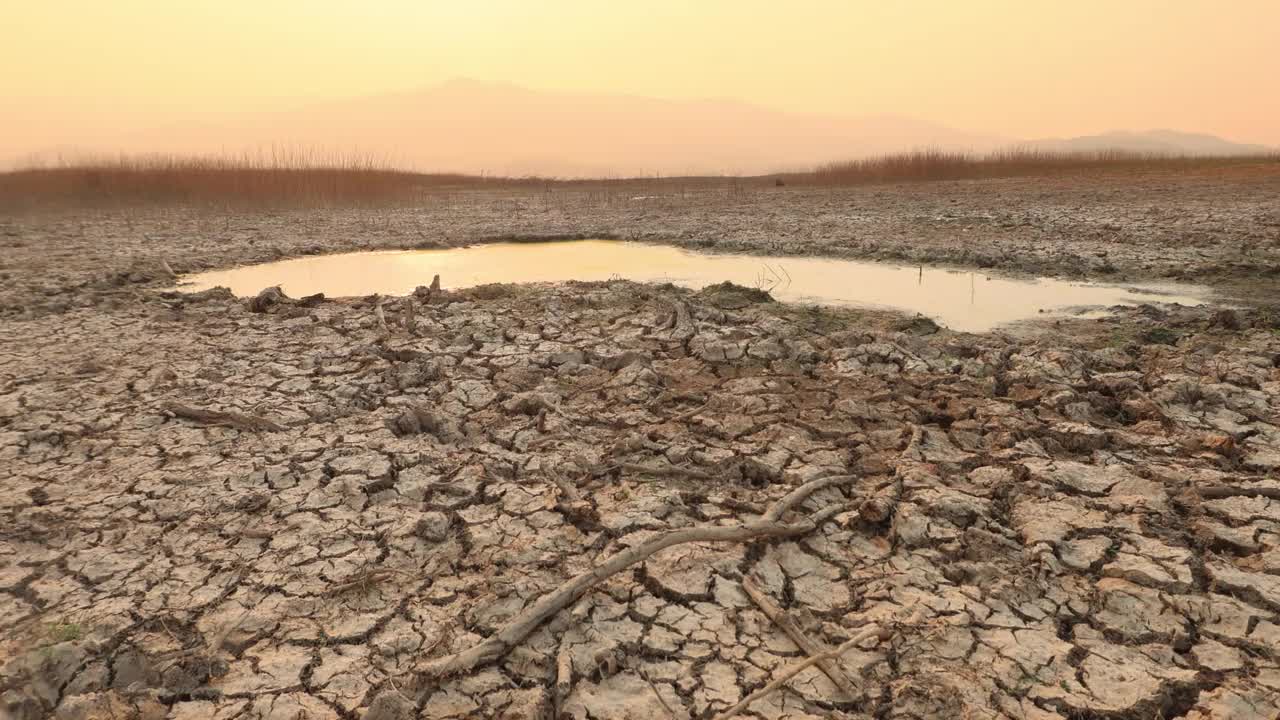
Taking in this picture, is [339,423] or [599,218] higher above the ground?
[599,218]

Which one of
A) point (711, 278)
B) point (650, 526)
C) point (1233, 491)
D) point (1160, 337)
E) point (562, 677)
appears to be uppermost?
point (711, 278)

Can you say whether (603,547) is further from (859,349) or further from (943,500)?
(859,349)

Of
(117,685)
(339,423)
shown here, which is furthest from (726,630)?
(339,423)

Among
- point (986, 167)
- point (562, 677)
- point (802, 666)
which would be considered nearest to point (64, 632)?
point (562, 677)

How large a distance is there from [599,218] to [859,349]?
9176 millimetres

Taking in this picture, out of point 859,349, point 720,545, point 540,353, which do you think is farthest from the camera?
point 540,353

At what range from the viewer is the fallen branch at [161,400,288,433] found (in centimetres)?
362

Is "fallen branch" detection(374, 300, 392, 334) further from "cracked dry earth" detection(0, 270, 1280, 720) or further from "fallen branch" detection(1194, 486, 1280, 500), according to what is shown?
"fallen branch" detection(1194, 486, 1280, 500)

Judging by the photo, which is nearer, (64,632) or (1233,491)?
(64,632)

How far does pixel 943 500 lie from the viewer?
106 inches

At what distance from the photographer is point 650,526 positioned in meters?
2.67

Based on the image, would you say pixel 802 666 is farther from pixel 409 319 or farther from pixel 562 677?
pixel 409 319

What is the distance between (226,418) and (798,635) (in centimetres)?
320

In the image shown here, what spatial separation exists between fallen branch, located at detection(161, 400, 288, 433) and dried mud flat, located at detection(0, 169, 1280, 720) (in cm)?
2
